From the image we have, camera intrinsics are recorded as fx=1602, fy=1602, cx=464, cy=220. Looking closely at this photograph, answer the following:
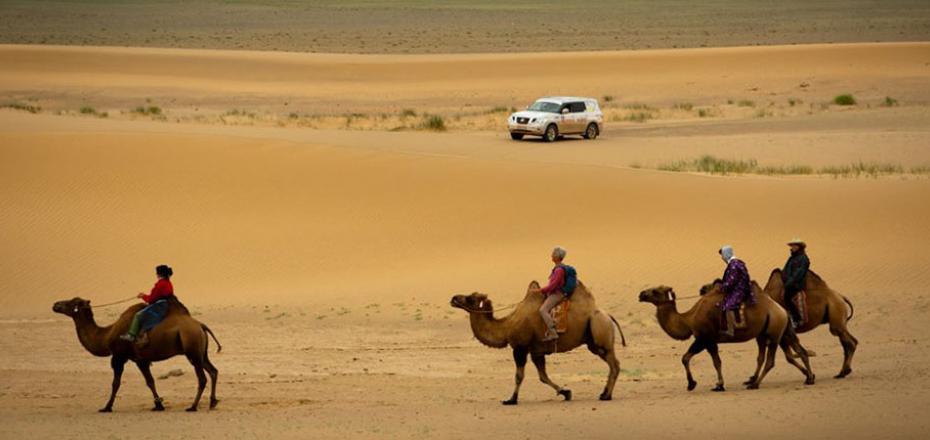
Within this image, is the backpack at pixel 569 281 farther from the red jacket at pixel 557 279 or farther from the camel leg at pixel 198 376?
the camel leg at pixel 198 376

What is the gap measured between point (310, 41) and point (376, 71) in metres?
25.5

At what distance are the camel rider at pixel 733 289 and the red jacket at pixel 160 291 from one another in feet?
20.6

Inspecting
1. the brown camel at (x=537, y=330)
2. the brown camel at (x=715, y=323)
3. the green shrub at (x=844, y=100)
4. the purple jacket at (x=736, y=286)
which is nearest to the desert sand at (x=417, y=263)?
the brown camel at (x=715, y=323)

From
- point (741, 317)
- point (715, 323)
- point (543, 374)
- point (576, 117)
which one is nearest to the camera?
point (543, 374)

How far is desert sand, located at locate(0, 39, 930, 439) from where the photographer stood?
17.7 m

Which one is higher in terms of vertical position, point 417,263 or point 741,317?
point 741,317

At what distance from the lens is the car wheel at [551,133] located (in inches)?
1879

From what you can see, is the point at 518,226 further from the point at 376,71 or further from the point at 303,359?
the point at 376,71

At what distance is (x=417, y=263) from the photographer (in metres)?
28.7

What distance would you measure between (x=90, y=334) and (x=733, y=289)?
7363mm

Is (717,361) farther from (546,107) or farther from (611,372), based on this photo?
(546,107)

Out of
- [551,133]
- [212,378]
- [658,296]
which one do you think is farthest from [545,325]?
[551,133]

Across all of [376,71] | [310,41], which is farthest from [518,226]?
[310,41]

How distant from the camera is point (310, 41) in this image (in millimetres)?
97375
